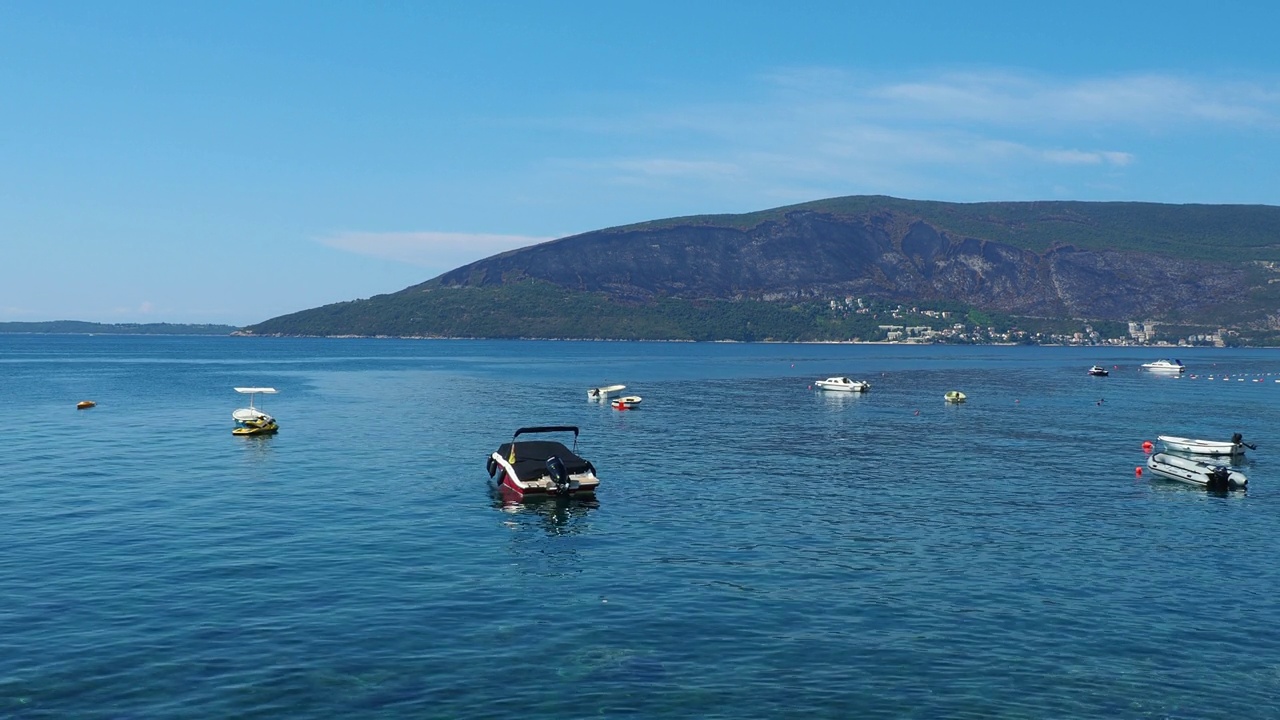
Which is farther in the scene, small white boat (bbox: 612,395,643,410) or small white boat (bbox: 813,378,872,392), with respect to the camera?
small white boat (bbox: 813,378,872,392)

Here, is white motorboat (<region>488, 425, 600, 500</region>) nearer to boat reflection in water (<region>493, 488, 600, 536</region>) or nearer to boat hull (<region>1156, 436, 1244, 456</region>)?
boat reflection in water (<region>493, 488, 600, 536</region>)

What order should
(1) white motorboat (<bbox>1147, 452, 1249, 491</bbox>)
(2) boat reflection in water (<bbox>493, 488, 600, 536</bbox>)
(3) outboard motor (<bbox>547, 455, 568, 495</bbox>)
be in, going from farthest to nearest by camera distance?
(1) white motorboat (<bbox>1147, 452, 1249, 491</bbox>) < (3) outboard motor (<bbox>547, 455, 568, 495</bbox>) < (2) boat reflection in water (<bbox>493, 488, 600, 536</bbox>)

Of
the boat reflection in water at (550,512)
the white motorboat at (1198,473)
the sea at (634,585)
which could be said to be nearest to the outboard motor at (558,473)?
the boat reflection in water at (550,512)

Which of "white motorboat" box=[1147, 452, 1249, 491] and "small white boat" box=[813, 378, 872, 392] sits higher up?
"small white boat" box=[813, 378, 872, 392]

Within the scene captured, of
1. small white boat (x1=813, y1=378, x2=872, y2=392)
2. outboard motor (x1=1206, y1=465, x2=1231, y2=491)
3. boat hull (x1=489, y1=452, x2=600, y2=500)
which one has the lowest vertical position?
outboard motor (x1=1206, y1=465, x2=1231, y2=491)

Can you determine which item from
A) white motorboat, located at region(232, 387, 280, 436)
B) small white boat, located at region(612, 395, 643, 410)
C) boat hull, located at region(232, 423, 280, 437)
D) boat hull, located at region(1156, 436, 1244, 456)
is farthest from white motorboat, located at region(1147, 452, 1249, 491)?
boat hull, located at region(232, 423, 280, 437)

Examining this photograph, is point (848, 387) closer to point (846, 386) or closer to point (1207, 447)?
point (846, 386)

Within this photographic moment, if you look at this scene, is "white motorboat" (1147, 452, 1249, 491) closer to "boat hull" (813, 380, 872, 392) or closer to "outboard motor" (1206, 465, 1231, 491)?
"outboard motor" (1206, 465, 1231, 491)

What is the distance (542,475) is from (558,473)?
63.0 inches

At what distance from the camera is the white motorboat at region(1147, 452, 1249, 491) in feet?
224

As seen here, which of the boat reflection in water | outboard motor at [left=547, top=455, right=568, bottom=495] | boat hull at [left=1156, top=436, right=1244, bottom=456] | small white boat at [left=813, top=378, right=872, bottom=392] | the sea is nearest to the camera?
the sea

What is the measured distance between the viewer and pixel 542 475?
61.2 meters

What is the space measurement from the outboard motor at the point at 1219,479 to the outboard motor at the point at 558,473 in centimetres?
4420

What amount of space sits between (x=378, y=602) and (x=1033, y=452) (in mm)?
66534
